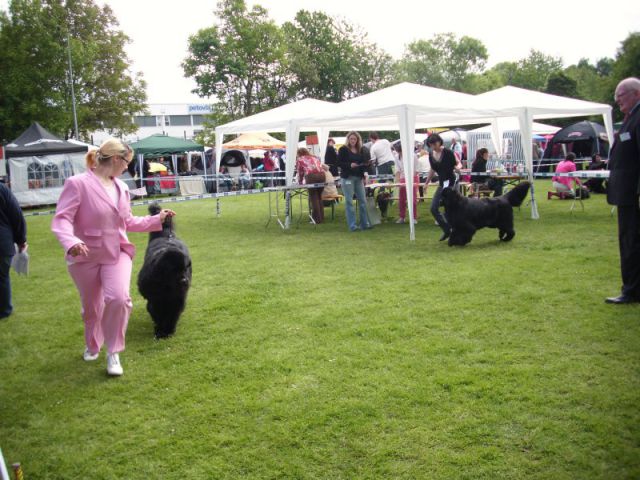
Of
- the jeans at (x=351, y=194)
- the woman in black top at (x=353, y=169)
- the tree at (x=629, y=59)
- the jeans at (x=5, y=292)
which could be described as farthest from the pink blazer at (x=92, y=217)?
the tree at (x=629, y=59)

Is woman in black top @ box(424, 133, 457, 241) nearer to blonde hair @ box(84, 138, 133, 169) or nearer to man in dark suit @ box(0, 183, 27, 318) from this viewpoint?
blonde hair @ box(84, 138, 133, 169)

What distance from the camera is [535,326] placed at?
5098 millimetres

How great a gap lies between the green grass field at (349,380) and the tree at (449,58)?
244 feet

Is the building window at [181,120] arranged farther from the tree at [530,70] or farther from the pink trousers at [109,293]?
the pink trousers at [109,293]

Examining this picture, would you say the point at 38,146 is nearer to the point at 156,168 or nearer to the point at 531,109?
the point at 156,168

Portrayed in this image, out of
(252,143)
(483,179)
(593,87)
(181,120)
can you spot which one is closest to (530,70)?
(593,87)

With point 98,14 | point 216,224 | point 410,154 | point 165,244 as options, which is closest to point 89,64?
point 98,14

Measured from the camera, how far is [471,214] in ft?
29.9

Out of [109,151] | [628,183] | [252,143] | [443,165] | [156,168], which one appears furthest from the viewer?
[156,168]

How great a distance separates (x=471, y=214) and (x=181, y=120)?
73548mm

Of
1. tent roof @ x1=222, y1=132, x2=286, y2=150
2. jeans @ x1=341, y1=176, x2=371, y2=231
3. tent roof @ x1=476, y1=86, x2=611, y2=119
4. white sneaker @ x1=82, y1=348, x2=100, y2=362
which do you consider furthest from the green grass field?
tent roof @ x1=222, y1=132, x2=286, y2=150

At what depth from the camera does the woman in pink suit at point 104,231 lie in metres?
4.22

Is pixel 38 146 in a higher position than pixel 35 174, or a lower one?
higher

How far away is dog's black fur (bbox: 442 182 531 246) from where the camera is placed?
910cm
